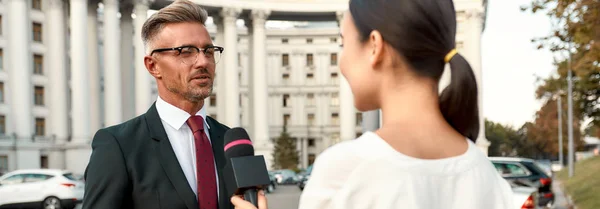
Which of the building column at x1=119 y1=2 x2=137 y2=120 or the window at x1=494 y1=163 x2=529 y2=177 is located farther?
the building column at x1=119 y1=2 x2=137 y2=120

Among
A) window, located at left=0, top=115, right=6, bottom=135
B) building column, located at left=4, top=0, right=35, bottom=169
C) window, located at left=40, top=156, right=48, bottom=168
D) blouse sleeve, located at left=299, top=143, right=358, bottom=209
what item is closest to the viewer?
blouse sleeve, located at left=299, top=143, right=358, bottom=209

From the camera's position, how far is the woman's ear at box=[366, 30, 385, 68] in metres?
1.73

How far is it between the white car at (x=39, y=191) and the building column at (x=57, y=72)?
99.3 feet

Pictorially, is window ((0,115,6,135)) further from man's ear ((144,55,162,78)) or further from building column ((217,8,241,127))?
man's ear ((144,55,162,78))

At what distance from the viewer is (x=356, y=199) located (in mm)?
1552

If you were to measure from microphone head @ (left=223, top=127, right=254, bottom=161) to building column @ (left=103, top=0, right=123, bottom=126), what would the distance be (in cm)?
5422

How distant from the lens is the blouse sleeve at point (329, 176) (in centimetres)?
155

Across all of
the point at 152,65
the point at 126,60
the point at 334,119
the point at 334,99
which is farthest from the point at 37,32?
the point at 152,65

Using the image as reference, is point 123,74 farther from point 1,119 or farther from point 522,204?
point 522,204

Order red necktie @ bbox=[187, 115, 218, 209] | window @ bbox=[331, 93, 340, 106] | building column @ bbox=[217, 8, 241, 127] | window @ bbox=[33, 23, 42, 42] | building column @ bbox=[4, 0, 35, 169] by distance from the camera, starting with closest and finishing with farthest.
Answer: red necktie @ bbox=[187, 115, 218, 209] < building column @ bbox=[4, 0, 35, 169] < window @ bbox=[33, 23, 42, 42] < building column @ bbox=[217, 8, 241, 127] < window @ bbox=[331, 93, 340, 106]

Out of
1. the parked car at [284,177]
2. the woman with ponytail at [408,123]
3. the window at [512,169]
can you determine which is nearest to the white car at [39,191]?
the window at [512,169]

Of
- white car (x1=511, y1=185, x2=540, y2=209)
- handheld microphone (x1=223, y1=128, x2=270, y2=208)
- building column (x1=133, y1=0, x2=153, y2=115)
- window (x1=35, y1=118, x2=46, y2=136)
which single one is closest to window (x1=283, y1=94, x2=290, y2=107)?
building column (x1=133, y1=0, x2=153, y2=115)

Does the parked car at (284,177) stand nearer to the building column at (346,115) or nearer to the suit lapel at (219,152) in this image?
the building column at (346,115)

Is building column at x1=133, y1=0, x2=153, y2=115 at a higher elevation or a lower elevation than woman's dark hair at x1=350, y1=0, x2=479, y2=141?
higher
